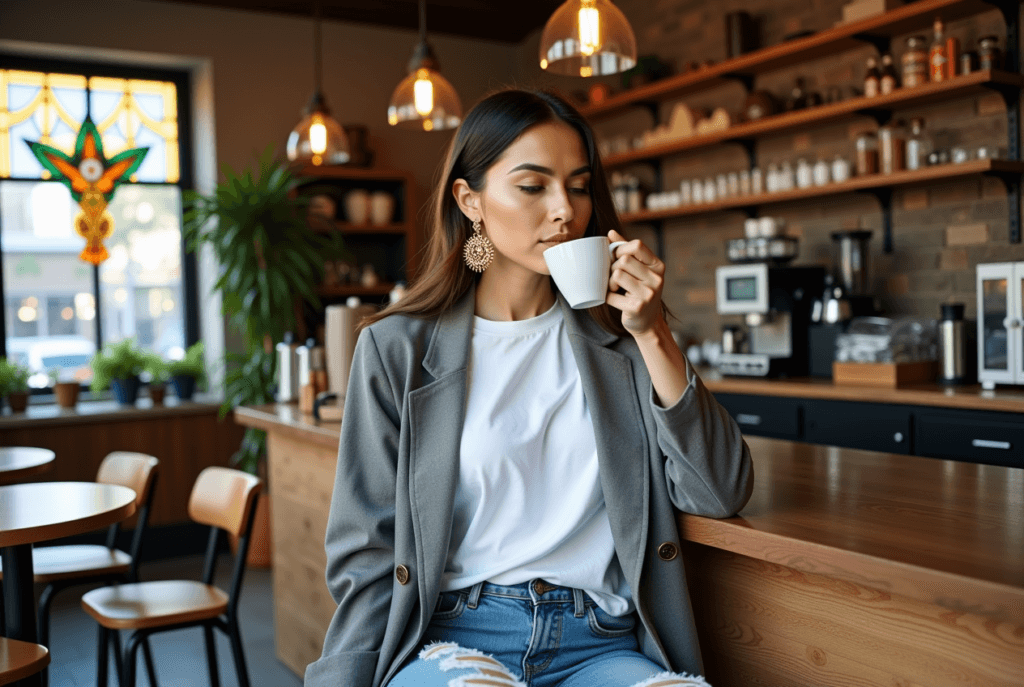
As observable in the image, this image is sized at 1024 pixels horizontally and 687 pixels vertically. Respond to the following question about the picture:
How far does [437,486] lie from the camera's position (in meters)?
1.35

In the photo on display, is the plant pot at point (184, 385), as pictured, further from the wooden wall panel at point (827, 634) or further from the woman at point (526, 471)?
the wooden wall panel at point (827, 634)

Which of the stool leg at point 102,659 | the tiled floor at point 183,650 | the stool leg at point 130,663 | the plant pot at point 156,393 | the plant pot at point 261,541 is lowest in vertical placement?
the tiled floor at point 183,650

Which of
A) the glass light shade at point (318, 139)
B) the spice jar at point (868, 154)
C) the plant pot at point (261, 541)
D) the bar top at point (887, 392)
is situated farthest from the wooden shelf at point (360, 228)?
the spice jar at point (868, 154)

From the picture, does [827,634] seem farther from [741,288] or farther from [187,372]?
[187,372]

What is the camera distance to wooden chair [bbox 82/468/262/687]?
83.4 inches

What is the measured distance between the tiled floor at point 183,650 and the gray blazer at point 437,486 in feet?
5.86

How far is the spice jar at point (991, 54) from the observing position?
3301 mm

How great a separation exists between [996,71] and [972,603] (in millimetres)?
2896

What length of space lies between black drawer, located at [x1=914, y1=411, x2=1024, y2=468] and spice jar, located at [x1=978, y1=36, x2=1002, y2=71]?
53.2 inches

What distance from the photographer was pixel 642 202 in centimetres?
507

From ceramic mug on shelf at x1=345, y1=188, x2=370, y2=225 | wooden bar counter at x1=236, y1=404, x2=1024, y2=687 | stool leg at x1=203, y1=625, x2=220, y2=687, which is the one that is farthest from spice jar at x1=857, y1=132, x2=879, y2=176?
stool leg at x1=203, y1=625, x2=220, y2=687

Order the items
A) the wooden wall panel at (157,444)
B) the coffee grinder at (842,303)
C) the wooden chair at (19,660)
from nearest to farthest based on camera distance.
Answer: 1. the wooden chair at (19,660)
2. the coffee grinder at (842,303)
3. the wooden wall panel at (157,444)

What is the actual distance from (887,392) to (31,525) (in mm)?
2683

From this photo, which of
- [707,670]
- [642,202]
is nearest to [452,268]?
[707,670]
